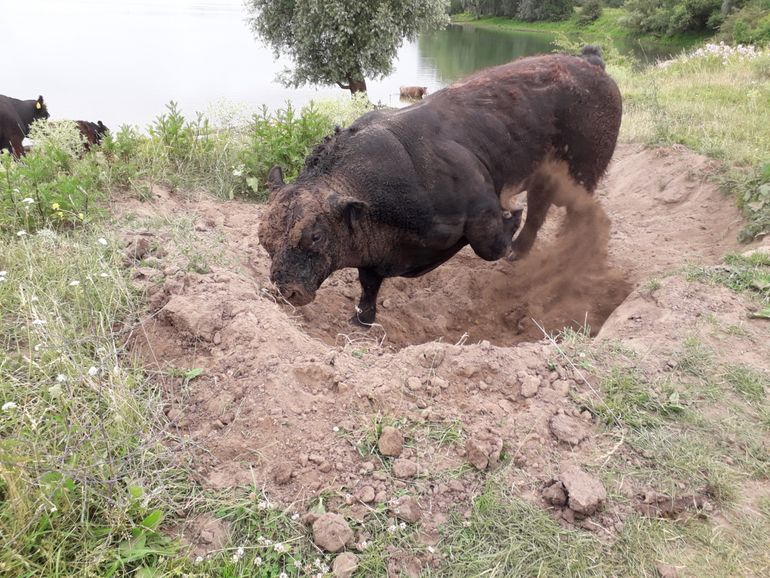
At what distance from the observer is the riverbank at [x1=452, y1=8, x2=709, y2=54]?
43.8 metres

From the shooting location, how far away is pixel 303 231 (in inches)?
167

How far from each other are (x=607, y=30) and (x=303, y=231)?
5735 cm

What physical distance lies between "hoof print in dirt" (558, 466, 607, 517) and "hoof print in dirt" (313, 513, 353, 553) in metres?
1.13

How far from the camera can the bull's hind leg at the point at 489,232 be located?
5.14 meters

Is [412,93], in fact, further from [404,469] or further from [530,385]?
[404,469]

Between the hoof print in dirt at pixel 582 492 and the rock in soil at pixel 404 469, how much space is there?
0.77 m

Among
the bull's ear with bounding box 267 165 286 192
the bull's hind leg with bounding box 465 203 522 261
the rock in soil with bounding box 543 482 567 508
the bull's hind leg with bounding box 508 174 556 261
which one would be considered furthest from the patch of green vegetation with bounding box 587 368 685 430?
the bull's hind leg with bounding box 508 174 556 261

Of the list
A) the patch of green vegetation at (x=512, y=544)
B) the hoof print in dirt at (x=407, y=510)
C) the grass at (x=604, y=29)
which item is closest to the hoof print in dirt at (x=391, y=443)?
the hoof print in dirt at (x=407, y=510)

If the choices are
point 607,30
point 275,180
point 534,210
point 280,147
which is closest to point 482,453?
point 275,180

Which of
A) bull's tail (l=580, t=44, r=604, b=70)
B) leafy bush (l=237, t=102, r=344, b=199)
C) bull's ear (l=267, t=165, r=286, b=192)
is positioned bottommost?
leafy bush (l=237, t=102, r=344, b=199)

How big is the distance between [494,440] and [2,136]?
1350 centimetres

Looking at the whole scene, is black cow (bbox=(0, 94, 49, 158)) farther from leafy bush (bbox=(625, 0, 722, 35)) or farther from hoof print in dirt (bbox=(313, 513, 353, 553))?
leafy bush (bbox=(625, 0, 722, 35))

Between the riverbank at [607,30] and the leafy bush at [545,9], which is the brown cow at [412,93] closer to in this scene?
the riverbank at [607,30]

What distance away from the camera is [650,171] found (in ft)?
27.9
